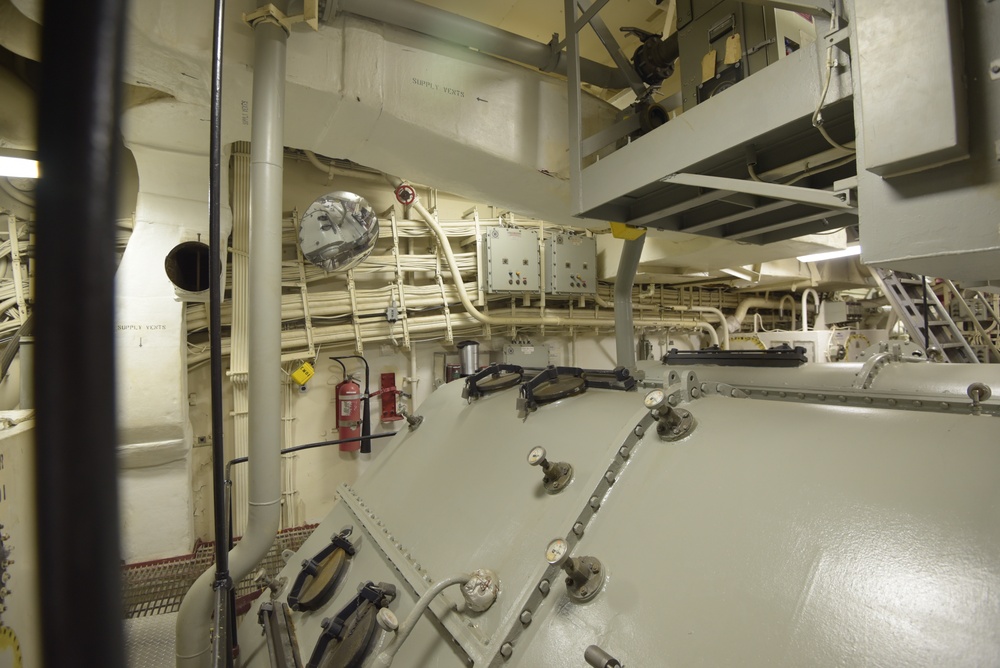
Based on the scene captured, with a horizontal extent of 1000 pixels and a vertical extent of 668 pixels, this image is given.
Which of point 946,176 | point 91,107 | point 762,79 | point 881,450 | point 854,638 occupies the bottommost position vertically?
point 854,638

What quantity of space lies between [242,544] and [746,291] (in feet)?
25.9

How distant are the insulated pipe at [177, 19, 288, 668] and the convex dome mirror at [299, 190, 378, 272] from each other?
1.19m

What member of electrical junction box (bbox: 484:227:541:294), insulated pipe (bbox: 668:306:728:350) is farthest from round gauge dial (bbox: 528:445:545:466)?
insulated pipe (bbox: 668:306:728:350)

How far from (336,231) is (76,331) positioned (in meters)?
3.12

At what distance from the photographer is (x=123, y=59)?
35cm

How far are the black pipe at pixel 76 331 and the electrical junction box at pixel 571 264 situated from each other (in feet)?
15.5

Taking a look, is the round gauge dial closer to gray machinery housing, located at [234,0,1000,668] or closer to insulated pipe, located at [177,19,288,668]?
gray machinery housing, located at [234,0,1000,668]

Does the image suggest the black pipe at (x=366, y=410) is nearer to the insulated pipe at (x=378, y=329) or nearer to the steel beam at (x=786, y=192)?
the insulated pipe at (x=378, y=329)

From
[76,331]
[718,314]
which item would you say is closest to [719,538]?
[76,331]

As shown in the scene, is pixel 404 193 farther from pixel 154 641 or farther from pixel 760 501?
pixel 760 501

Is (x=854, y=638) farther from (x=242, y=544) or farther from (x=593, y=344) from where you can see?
(x=593, y=344)

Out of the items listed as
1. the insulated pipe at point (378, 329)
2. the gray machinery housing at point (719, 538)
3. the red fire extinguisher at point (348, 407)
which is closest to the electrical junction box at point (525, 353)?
the insulated pipe at point (378, 329)

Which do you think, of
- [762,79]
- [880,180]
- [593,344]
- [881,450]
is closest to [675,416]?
[881,450]

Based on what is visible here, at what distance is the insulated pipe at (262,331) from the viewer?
1.95 m
